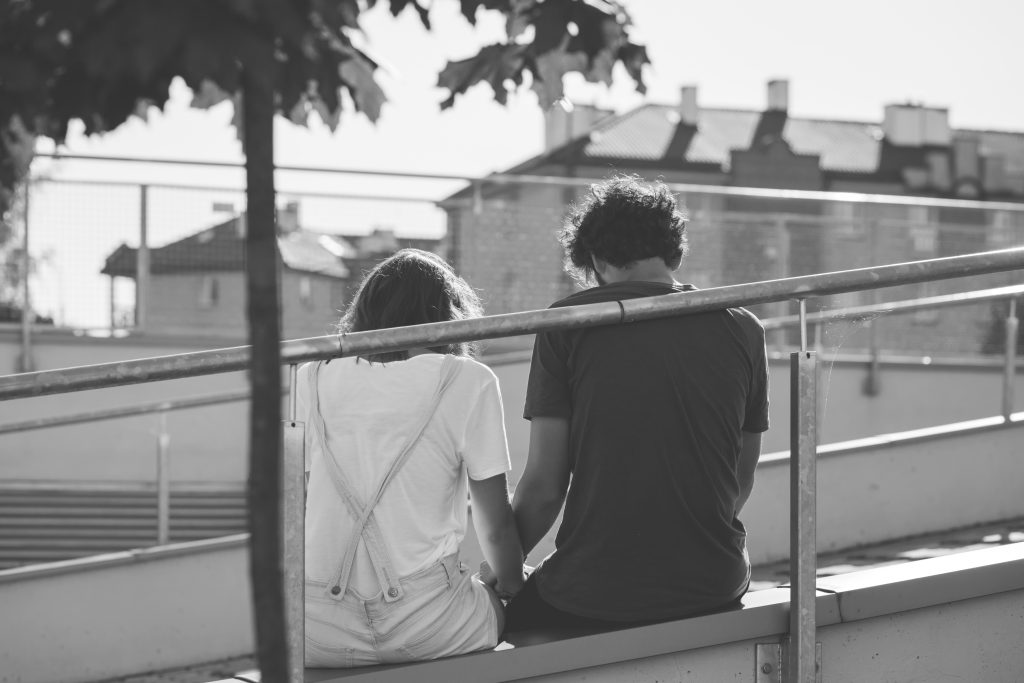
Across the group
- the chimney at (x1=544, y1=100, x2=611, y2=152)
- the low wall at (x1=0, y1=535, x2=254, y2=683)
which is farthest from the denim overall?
the chimney at (x1=544, y1=100, x2=611, y2=152)

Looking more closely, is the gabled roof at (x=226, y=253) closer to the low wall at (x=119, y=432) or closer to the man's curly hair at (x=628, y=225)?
the low wall at (x=119, y=432)

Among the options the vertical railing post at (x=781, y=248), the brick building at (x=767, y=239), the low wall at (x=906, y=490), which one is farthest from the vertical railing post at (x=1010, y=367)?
the vertical railing post at (x=781, y=248)

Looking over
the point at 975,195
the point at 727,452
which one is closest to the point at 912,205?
the point at 727,452

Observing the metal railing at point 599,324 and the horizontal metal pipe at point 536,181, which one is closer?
the metal railing at point 599,324

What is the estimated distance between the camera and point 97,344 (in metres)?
8.58

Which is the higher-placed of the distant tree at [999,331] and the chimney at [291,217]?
the chimney at [291,217]

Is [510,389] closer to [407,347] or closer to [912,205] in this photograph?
[912,205]

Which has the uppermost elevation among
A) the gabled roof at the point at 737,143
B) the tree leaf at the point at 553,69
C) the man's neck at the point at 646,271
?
the gabled roof at the point at 737,143

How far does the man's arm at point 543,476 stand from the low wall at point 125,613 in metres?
4.22

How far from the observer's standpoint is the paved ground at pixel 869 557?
5.89 meters

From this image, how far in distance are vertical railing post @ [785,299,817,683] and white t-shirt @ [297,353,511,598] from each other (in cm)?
66

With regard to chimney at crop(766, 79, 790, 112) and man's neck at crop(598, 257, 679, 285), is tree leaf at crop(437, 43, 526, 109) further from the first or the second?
chimney at crop(766, 79, 790, 112)

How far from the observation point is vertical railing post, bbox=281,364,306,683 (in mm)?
2613

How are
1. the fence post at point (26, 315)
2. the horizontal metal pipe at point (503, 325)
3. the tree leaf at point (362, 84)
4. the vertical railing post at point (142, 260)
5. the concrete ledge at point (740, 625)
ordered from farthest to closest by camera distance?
the vertical railing post at point (142, 260)
the fence post at point (26, 315)
the concrete ledge at point (740, 625)
the horizontal metal pipe at point (503, 325)
the tree leaf at point (362, 84)
